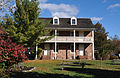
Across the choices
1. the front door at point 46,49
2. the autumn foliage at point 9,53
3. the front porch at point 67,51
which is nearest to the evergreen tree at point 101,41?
the front porch at point 67,51

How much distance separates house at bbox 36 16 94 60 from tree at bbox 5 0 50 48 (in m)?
6.41

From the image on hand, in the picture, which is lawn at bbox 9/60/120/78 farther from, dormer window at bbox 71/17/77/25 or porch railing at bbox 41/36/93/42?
dormer window at bbox 71/17/77/25

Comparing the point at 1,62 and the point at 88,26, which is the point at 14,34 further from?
the point at 88,26

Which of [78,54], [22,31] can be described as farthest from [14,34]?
[78,54]

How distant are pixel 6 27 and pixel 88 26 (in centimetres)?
1417

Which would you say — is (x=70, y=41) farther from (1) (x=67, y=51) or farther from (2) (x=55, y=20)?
(2) (x=55, y=20)

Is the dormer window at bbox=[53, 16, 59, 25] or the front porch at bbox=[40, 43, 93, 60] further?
the dormer window at bbox=[53, 16, 59, 25]

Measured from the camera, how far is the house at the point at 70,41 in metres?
29.4

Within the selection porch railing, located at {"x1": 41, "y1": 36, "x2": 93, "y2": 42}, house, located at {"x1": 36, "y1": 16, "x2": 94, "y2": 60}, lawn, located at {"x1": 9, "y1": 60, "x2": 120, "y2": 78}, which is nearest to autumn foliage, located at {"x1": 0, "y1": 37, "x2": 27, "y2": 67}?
lawn, located at {"x1": 9, "y1": 60, "x2": 120, "y2": 78}

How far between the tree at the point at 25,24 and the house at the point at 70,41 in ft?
21.0

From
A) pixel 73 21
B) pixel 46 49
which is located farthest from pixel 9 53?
pixel 73 21

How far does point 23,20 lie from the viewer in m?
22.1

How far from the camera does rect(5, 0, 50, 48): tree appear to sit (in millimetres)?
21859

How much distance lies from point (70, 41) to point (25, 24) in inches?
382
